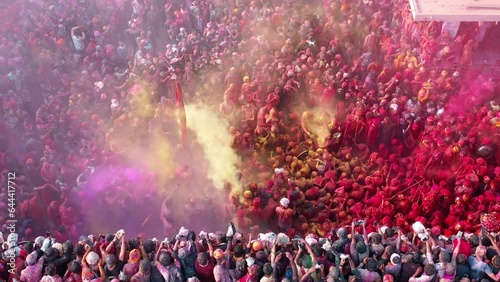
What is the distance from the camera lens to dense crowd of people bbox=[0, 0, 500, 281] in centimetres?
553

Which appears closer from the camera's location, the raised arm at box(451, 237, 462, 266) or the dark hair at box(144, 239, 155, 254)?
the raised arm at box(451, 237, 462, 266)

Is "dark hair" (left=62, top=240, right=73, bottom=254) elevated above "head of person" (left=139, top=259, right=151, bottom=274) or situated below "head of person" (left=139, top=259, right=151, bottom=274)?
above

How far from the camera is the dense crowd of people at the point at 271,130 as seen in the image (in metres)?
5.53

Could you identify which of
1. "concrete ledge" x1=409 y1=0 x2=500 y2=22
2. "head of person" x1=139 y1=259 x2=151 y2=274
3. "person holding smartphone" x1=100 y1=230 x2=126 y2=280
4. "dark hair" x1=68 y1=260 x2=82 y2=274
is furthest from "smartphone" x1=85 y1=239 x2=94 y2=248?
"concrete ledge" x1=409 y1=0 x2=500 y2=22

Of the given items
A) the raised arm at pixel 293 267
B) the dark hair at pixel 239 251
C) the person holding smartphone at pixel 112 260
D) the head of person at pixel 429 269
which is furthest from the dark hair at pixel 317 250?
the person holding smartphone at pixel 112 260

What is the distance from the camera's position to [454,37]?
9.60 meters

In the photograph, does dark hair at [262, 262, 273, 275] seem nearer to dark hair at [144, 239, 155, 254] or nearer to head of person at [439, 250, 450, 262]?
dark hair at [144, 239, 155, 254]

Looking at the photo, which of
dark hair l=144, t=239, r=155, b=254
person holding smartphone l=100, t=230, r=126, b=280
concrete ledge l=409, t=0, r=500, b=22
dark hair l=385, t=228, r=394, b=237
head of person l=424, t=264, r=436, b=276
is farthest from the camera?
concrete ledge l=409, t=0, r=500, b=22

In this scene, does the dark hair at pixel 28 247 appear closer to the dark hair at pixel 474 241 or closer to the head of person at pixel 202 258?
the head of person at pixel 202 258

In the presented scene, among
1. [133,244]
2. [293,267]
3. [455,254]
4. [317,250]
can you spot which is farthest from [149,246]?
[455,254]

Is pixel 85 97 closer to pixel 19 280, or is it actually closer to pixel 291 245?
pixel 19 280

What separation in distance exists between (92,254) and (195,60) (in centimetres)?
508

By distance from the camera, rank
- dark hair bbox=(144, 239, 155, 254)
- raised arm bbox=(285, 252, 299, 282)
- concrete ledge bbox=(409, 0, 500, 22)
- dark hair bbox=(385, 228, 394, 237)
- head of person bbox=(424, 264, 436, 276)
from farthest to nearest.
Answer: concrete ledge bbox=(409, 0, 500, 22)
dark hair bbox=(385, 228, 394, 237)
dark hair bbox=(144, 239, 155, 254)
raised arm bbox=(285, 252, 299, 282)
head of person bbox=(424, 264, 436, 276)

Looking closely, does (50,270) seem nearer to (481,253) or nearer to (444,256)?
(444,256)
